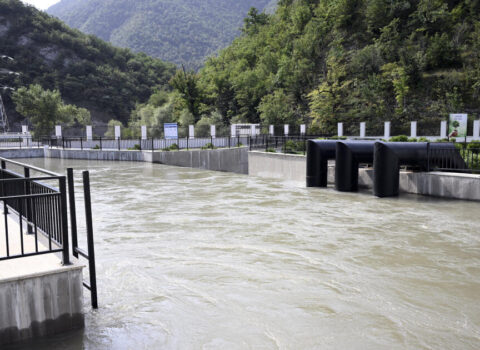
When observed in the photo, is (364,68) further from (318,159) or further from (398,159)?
(398,159)

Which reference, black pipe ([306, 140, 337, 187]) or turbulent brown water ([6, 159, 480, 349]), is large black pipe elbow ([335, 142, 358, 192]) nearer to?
black pipe ([306, 140, 337, 187])

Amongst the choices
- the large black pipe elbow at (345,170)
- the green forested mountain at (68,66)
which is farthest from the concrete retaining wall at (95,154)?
the green forested mountain at (68,66)

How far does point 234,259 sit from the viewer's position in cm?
751

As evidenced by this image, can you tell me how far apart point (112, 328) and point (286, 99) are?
50.2 meters

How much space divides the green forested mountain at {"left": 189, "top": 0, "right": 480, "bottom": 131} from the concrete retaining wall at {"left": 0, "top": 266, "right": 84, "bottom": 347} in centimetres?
3814

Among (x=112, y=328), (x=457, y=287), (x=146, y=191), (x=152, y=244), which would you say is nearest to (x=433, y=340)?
(x=457, y=287)

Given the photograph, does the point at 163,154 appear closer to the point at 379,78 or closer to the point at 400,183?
the point at 400,183

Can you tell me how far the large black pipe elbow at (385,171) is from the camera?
526 inches

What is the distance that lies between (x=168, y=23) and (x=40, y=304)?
167m

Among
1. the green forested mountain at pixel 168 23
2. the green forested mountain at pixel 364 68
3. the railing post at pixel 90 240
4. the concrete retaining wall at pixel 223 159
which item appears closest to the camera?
the railing post at pixel 90 240

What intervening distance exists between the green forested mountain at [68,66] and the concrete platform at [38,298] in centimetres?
9723

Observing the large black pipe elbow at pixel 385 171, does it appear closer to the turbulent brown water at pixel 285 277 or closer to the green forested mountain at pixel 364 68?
the turbulent brown water at pixel 285 277

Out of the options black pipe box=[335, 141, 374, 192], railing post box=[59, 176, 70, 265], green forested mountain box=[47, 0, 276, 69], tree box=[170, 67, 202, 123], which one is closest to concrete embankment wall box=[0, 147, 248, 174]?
black pipe box=[335, 141, 374, 192]

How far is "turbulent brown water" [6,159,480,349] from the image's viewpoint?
4879 millimetres
